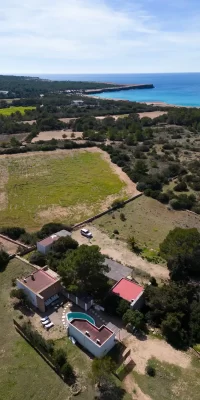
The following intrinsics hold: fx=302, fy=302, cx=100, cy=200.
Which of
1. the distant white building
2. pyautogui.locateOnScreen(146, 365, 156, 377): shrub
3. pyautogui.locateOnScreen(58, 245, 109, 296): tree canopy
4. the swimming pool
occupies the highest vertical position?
the distant white building

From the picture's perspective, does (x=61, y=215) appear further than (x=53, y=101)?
No

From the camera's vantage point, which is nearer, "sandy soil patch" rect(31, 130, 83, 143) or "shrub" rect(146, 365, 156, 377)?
"shrub" rect(146, 365, 156, 377)

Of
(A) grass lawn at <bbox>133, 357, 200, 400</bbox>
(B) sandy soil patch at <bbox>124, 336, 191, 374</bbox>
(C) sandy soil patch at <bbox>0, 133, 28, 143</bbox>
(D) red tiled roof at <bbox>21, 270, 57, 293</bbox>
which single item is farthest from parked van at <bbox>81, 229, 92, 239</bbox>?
(C) sandy soil patch at <bbox>0, 133, 28, 143</bbox>

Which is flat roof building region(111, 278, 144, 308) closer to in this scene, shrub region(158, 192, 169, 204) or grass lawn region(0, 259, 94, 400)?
grass lawn region(0, 259, 94, 400)

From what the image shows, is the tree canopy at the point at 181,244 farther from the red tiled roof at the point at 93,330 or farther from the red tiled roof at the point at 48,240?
the red tiled roof at the point at 48,240

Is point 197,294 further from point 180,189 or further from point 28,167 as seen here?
point 28,167

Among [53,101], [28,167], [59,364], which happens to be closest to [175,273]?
[59,364]

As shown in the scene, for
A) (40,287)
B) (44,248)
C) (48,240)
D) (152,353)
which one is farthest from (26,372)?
(48,240)

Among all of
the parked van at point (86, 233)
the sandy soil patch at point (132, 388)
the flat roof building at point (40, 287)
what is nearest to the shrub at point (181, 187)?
the parked van at point (86, 233)
